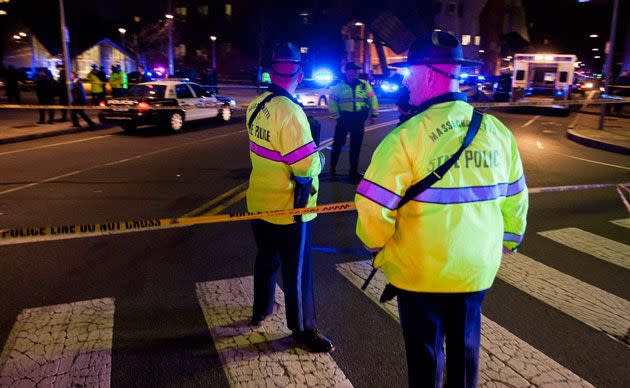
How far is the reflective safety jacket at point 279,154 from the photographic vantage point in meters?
3.38

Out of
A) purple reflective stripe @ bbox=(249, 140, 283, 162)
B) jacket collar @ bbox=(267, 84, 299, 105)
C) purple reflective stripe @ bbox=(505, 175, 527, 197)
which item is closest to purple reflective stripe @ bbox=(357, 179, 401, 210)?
purple reflective stripe @ bbox=(505, 175, 527, 197)

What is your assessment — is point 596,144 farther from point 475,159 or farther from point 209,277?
point 475,159

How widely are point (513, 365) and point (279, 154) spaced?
2172 millimetres

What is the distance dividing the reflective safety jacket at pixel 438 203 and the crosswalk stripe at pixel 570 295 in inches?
96.4

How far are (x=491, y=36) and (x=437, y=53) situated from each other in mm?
77893

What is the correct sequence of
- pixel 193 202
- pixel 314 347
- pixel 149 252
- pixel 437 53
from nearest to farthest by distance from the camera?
pixel 437 53, pixel 314 347, pixel 149 252, pixel 193 202

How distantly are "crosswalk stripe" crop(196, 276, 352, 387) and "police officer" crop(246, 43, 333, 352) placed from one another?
175 millimetres

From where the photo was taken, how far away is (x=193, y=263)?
531cm

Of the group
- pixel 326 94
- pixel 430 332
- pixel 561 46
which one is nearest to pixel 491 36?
pixel 561 46

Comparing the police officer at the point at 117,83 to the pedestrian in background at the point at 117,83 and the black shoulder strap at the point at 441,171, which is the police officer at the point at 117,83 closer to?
the pedestrian in background at the point at 117,83

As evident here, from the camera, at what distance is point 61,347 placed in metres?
3.61

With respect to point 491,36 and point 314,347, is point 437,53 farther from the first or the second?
point 491,36

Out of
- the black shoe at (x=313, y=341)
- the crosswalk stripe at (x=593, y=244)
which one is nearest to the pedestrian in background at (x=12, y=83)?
the crosswalk stripe at (x=593, y=244)

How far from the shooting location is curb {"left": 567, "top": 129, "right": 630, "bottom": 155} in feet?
46.2
